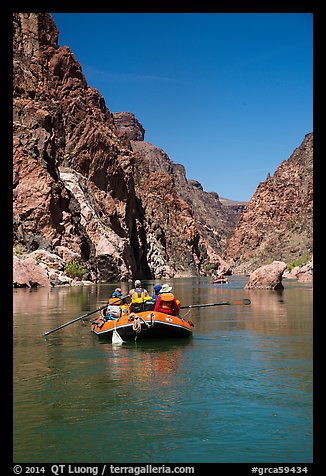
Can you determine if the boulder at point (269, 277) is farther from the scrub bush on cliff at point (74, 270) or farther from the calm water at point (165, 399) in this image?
the calm water at point (165, 399)

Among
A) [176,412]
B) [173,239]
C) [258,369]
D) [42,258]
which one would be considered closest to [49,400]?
[176,412]

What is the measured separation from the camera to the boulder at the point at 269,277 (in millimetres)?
57969

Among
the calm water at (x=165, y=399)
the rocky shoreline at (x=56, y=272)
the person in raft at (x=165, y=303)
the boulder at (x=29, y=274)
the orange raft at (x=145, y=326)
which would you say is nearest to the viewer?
the calm water at (x=165, y=399)

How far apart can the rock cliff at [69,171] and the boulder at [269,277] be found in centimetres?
3327

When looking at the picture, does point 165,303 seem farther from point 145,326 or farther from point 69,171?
point 69,171

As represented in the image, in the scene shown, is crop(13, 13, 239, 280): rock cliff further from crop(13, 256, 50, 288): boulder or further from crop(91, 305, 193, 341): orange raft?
crop(91, 305, 193, 341): orange raft

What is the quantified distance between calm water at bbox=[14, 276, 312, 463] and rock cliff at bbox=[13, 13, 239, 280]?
62.2 m

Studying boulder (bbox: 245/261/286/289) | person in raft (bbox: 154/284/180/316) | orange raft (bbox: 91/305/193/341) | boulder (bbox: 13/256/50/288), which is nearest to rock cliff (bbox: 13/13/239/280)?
boulder (bbox: 13/256/50/288)

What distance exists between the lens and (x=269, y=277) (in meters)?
58.1

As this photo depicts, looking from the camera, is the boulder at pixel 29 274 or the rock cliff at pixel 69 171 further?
the rock cliff at pixel 69 171

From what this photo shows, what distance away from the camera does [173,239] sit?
187375 millimetres

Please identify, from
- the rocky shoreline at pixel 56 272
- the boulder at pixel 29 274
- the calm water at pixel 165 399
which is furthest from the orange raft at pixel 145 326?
the boulder at pixel 29 274
